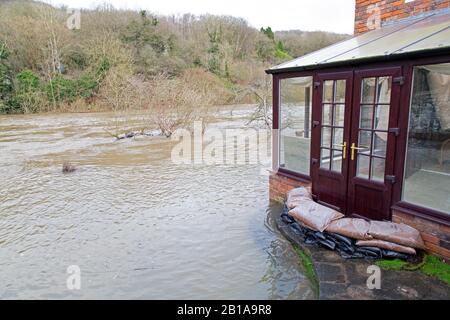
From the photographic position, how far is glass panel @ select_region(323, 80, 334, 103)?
4.37 meters

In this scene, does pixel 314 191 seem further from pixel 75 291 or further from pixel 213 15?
pixel 213 15

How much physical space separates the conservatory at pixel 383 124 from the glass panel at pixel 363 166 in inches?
0.5

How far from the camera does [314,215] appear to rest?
13.4 feet

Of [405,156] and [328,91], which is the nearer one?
[405,156]

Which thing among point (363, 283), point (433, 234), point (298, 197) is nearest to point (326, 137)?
point (298, 197)

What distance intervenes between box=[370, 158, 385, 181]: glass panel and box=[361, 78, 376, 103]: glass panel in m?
0.72

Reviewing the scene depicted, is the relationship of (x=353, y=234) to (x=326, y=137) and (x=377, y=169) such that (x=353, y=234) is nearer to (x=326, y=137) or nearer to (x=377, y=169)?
(x=377, y=169)

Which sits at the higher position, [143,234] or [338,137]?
[338,137]

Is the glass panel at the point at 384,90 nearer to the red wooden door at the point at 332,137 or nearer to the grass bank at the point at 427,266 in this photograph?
the red wooden door at the point at 332,137

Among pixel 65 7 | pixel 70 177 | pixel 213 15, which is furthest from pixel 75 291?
pixel 213 15

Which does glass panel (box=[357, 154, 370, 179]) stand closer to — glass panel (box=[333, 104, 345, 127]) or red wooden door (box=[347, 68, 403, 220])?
red wooden door (box=[347, 68, 403, 220])

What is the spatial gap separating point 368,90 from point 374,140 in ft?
2.01
